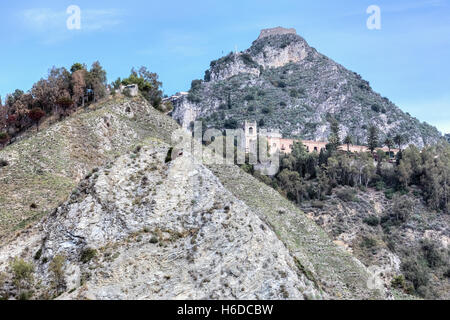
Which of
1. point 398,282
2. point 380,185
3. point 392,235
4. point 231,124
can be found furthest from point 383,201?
point 231,124

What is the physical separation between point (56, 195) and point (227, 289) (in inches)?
715

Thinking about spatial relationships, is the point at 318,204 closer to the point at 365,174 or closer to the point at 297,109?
the point at 365,174

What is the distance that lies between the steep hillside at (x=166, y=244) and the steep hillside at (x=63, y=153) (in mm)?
368

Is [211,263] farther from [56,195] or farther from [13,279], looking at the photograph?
[56,195]

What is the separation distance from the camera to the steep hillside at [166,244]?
1080 inches

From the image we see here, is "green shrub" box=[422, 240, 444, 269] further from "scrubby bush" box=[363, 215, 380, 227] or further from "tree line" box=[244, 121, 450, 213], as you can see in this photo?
"tree line" box=[244, 121, 450, 213]

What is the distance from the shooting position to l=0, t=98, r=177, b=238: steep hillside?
128 feet

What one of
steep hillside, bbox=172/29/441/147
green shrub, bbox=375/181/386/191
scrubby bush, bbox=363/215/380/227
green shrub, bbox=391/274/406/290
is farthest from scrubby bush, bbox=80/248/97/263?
steep hillside, bbox=172/29/441/147

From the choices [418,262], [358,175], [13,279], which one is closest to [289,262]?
[13,279]

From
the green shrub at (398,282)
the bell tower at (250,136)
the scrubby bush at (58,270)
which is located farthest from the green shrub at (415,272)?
the scrubby bush at (58,270)

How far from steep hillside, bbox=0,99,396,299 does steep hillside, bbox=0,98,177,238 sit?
14.5 inches

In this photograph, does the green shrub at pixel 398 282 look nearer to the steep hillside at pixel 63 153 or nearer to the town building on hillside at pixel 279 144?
the steep hillside at pixel 63 153

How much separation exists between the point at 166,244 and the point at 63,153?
18.7 m
